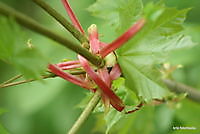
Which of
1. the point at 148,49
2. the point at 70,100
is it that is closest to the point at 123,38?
the point at 148,49

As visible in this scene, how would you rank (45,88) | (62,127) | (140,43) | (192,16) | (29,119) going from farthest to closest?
1. (29,119)
2. (62,127)
3. (45,88)
4. (192,16)
5. (140,43)

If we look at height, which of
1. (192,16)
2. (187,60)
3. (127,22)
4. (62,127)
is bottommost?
(62,127)

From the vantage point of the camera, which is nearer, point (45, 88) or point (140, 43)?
point (140, 43)

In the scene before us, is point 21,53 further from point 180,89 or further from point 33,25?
point 180,89

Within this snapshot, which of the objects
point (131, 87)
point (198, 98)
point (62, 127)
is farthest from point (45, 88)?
point (131, 87)

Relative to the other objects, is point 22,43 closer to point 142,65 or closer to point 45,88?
point 142,65

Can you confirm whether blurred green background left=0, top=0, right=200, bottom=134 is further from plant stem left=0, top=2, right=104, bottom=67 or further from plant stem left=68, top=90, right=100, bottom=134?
plant stem left=0, top=2, right=104, bottom=67

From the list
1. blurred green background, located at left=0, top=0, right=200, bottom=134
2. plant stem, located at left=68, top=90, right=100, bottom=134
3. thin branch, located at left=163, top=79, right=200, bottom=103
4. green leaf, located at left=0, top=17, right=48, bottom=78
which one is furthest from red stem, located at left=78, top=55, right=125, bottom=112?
thin branch, located at left=163, top=79, right=200, bottom=103
